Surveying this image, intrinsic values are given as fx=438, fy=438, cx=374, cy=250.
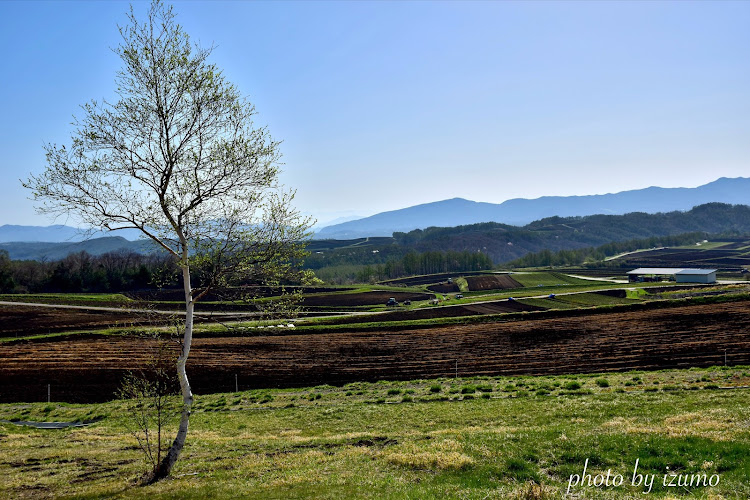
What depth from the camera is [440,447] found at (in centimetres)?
1379

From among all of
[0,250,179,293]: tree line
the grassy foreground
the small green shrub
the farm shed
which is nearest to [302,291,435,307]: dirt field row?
[0,250,179,293]: tree line

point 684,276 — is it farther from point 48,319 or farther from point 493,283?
point 48,319

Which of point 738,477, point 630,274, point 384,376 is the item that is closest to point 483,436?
point 738,477

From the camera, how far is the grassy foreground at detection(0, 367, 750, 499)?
10695 mm

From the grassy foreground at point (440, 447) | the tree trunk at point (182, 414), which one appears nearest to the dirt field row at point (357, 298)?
the grassy foreground at point (440, 447)

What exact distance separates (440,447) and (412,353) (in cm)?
2952

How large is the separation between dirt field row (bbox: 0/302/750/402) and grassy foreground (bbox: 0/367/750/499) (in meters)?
9.28

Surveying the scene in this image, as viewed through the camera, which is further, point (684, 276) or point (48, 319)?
point (684, 276)

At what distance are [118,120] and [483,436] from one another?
15.7 m

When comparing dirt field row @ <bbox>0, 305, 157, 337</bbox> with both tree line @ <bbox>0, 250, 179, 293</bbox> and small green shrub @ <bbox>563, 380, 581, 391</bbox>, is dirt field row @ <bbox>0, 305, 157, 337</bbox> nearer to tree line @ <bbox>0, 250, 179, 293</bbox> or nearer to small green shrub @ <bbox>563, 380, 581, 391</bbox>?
tree line @ <bbox>0, 250, 179, 293</bbox>

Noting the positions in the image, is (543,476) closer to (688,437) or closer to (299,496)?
(688,437)

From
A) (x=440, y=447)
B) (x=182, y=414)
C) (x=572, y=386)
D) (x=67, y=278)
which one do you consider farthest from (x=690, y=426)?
(x=67, y=278)

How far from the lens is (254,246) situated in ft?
49.0

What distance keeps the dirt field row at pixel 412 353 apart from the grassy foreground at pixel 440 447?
9.28m
